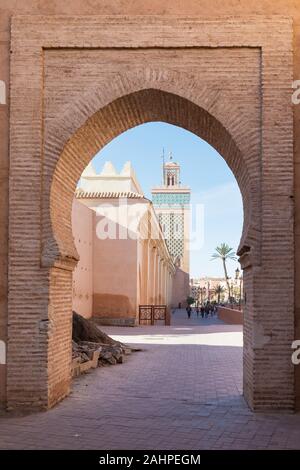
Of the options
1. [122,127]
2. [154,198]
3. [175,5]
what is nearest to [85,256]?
[122,127]

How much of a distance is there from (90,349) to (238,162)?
5106 mm

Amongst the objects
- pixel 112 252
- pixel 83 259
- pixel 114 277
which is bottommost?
pixel 114 277

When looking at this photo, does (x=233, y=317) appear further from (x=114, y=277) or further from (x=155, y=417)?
(x=155, y=417)

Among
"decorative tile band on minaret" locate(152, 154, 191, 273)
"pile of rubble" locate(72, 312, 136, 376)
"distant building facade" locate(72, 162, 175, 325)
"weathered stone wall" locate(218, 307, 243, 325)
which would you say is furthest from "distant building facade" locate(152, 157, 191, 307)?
"pile of rubble" locate(72, 312, 136, 376)

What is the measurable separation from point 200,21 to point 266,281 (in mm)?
3172

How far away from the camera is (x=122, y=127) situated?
8109mm

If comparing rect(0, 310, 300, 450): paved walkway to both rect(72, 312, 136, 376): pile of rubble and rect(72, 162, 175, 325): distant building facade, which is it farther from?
rect(72, 162, 175, 325): distant building facade

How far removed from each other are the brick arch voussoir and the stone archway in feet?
0.04

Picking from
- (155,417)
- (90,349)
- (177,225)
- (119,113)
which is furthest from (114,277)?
(177,225)

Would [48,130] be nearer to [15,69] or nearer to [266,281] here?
[15,69]

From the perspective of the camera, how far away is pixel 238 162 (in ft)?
24.2

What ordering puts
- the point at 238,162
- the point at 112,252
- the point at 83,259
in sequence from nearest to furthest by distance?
1. the point at 238,162
2. the point at 83,259
3. the point at 112,252

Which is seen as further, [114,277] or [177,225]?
[177,225]

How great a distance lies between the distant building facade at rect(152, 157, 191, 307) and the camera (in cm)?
6006
